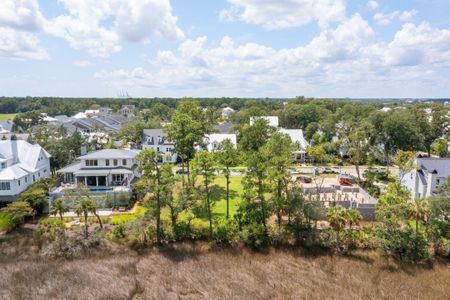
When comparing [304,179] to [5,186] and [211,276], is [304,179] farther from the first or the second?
[5,186]

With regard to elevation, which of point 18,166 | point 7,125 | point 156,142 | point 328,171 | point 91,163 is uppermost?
point 7,125

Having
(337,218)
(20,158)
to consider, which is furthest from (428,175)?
(20,158)

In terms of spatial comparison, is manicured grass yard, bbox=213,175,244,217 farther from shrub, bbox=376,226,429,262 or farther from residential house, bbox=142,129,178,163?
residential house, bbox=142,129,178,163

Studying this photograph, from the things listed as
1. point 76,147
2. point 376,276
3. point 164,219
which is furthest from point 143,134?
point 376,276

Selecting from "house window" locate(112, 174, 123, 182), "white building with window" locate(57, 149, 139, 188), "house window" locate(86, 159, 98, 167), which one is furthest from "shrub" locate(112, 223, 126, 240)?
"house window" locate(86, 159, 98, 167)

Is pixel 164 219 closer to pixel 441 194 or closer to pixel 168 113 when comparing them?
pixel 441 194

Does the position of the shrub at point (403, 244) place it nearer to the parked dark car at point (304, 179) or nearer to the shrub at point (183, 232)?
the shrub at point (183, 232)
